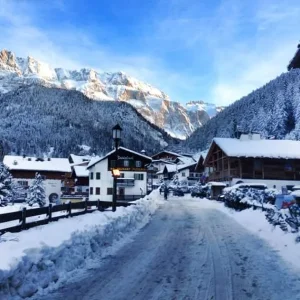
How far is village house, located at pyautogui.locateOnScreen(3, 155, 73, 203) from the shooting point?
288 ft

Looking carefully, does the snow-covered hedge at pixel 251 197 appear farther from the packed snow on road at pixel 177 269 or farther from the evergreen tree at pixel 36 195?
the evergreen tree at pixel 36 195

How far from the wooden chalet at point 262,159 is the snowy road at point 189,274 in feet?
109

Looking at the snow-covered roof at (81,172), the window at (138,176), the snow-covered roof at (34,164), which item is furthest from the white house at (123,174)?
the snow-covered roof at (34,164)

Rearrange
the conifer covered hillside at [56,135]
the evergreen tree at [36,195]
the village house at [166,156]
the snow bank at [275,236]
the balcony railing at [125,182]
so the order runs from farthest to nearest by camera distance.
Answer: the conifer covered hillside at [56,135] < the village house at [166,156] < the balcony railing at [125,182] < the evergreen tree at [36,195] < the snow bank at [275,236]

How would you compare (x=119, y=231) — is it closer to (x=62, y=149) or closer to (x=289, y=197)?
(x=289, y=197)

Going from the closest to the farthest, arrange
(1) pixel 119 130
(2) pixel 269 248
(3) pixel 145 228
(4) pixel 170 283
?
(4) pixel 170 283 < (2) pixel 269 248 < (3) pixel 145 228 < (1) pixel 119 130

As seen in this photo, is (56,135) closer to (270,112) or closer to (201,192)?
(270,112)

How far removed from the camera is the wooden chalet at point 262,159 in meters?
45.1

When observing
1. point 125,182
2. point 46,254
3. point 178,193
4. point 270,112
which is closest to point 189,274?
point 46,254

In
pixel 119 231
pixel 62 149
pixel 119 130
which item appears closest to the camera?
pixel 119 231

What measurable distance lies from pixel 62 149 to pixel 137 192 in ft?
369

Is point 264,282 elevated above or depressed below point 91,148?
below

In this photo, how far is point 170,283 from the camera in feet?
24.8

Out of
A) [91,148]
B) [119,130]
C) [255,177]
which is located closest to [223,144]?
[255,177]
